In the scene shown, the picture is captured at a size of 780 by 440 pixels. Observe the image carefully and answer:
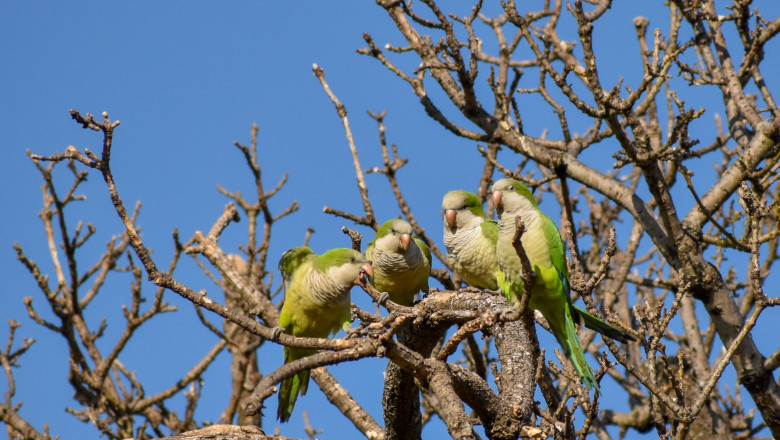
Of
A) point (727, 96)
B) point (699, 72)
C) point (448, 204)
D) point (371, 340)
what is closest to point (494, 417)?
point (371, 340)

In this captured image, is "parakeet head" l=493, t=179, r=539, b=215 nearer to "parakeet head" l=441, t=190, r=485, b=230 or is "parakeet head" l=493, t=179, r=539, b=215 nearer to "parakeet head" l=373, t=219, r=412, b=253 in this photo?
"parakeet head" l=441, t=190, r=485, b=230

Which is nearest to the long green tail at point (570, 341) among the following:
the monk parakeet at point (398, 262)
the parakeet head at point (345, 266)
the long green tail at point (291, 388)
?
the monk parakeet at point (398, 262)

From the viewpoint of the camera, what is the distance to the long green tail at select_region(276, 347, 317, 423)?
17.2 ft

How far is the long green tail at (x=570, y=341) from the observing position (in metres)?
4.24

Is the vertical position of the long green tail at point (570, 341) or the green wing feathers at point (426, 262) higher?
the green wing feathers at point (426, 262)

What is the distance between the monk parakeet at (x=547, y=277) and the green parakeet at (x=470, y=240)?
38 cm

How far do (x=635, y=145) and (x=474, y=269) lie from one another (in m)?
1.46

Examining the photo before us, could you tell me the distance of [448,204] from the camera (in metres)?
5.53

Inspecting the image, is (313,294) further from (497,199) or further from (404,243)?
(497,199)

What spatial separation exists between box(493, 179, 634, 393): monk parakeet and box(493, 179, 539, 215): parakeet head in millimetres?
130

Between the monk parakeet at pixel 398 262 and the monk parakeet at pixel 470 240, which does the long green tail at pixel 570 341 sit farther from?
the monk parakeet at pixel 398 262

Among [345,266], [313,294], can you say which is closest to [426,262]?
[345,266]

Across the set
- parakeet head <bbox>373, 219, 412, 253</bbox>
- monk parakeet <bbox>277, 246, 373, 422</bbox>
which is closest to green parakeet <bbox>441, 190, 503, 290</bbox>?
parakeet head <bbox>373, 219, 412, 253</bbox>

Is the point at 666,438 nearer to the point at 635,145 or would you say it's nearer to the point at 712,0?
the point at 635,145
